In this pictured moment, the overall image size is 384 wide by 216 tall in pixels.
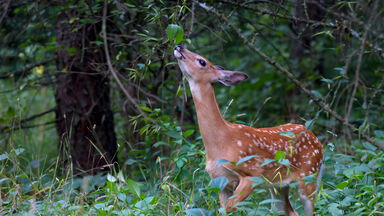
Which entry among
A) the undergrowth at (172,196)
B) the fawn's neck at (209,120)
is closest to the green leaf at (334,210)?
the undergrowth at (172,196)

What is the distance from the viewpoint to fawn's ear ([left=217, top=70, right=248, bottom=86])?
438 cm

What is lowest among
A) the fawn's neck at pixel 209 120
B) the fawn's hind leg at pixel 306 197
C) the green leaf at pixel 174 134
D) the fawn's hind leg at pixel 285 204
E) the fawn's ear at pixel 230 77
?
the fawn's hind leg at pixel 285 204

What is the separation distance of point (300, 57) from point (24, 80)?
197 inches

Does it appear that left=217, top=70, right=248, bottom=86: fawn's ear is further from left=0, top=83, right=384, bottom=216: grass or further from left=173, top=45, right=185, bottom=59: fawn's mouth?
left=0, top=83, right=384, bottom=216: grass

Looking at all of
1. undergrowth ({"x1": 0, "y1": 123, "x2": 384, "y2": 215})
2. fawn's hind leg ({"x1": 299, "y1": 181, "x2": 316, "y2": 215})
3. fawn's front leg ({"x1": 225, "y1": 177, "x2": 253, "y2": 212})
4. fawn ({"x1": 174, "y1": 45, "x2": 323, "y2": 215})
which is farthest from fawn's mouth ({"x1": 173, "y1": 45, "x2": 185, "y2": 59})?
fawn's hind leg ({"x1": 299, "y1": 181, "x2": 316, "y2": 215})

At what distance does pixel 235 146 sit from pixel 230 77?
0.62m

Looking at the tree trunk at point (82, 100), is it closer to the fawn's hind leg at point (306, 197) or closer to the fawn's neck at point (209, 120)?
the fawn's neck at point (209, 120)

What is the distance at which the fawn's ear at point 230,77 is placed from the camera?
4.38 m

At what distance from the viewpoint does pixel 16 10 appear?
5844mm

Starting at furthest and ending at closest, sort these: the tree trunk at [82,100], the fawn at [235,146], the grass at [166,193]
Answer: the tree trunk at [82,100]
the fawn at [235,146]
the grass at [166,193]

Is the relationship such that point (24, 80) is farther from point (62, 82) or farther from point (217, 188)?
point (217, 188)

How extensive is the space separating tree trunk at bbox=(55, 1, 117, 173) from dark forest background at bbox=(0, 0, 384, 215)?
0.04 feet

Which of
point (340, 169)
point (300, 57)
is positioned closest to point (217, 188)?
point (340, 169)

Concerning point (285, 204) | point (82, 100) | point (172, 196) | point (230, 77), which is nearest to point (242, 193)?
point (172, 196)
